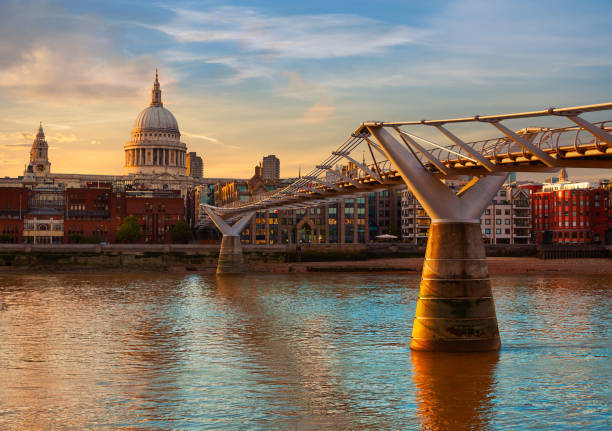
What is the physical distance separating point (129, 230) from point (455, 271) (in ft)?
369

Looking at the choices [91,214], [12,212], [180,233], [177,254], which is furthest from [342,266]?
[12,212]

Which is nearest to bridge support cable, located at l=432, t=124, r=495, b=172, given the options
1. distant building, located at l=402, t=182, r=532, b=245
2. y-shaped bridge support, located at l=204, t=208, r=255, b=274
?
y-shaped bridge support, located at l=204, t=208, r=255, b=274

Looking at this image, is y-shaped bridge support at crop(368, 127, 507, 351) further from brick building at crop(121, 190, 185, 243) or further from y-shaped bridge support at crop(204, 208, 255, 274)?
brick building at crop(121, 190, 185, 243)

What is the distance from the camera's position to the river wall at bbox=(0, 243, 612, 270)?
104 meters

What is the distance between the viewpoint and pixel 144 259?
109 meters

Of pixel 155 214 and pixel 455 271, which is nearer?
pixel 455 271

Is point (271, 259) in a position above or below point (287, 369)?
above

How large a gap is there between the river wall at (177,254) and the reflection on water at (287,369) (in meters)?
50.1

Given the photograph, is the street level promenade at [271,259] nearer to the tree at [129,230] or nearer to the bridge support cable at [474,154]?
the tree at [129,230]

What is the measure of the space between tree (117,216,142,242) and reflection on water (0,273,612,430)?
8132cm

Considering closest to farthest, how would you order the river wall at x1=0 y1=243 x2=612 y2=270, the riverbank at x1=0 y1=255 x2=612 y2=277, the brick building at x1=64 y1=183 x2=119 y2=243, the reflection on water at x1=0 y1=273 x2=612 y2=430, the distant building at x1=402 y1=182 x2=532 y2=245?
the reflection on water at x1=0 y1=273 x2=612 y2=430, the riverbank at x1=0 y1=255 x2=612 y2=277, the river wall at x1=0 y1=243 x2=612 y2=270, the distant building at x1=402 y1=182 x2=532 y2=245, the brick building at x1=64 y1=183 x2=119 y2=243

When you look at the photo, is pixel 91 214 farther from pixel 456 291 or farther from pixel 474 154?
pixel 474 154

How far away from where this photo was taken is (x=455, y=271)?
3030cm

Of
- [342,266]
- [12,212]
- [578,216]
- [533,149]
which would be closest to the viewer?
[533,149]
